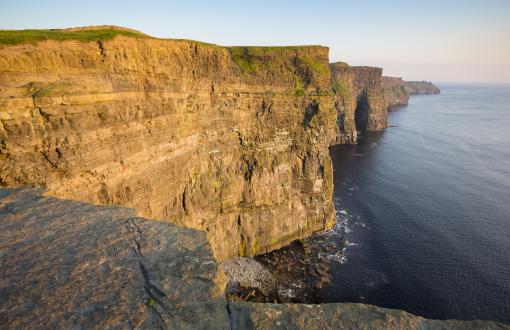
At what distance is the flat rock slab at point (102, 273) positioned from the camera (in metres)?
4.82

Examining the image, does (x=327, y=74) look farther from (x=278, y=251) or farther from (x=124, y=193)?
(x=124, y=193)

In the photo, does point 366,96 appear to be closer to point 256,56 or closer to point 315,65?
point 315,65

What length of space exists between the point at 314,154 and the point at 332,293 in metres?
19.9

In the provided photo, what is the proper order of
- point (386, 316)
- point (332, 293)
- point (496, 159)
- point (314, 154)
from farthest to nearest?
1. point (496, 159)
2. point (314, 154)
3. point (332, 293)
4. point (386, 316)

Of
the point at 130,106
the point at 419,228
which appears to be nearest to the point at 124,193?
the point at 130,106

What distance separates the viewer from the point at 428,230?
45.4 meters

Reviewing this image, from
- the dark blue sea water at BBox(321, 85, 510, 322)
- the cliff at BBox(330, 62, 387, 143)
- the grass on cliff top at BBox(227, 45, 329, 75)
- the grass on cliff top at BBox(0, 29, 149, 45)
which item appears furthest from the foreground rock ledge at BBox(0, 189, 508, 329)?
the cliff at BBox(330, 62, 387, 143)

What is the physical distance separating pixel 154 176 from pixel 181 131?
6149 millimetres

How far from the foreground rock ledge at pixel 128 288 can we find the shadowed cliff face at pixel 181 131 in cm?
1279

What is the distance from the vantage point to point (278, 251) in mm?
40469

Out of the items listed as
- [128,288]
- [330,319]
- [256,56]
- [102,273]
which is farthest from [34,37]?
[256,56]

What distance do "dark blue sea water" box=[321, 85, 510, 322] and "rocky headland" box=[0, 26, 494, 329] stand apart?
6.95 meters

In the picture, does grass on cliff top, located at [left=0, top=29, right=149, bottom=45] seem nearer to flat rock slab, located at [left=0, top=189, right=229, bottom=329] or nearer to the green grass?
flat rock slab, located at [left=0, top=189, right=229, bottom=329]

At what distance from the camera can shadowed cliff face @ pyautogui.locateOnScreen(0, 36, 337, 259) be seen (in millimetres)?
18250
